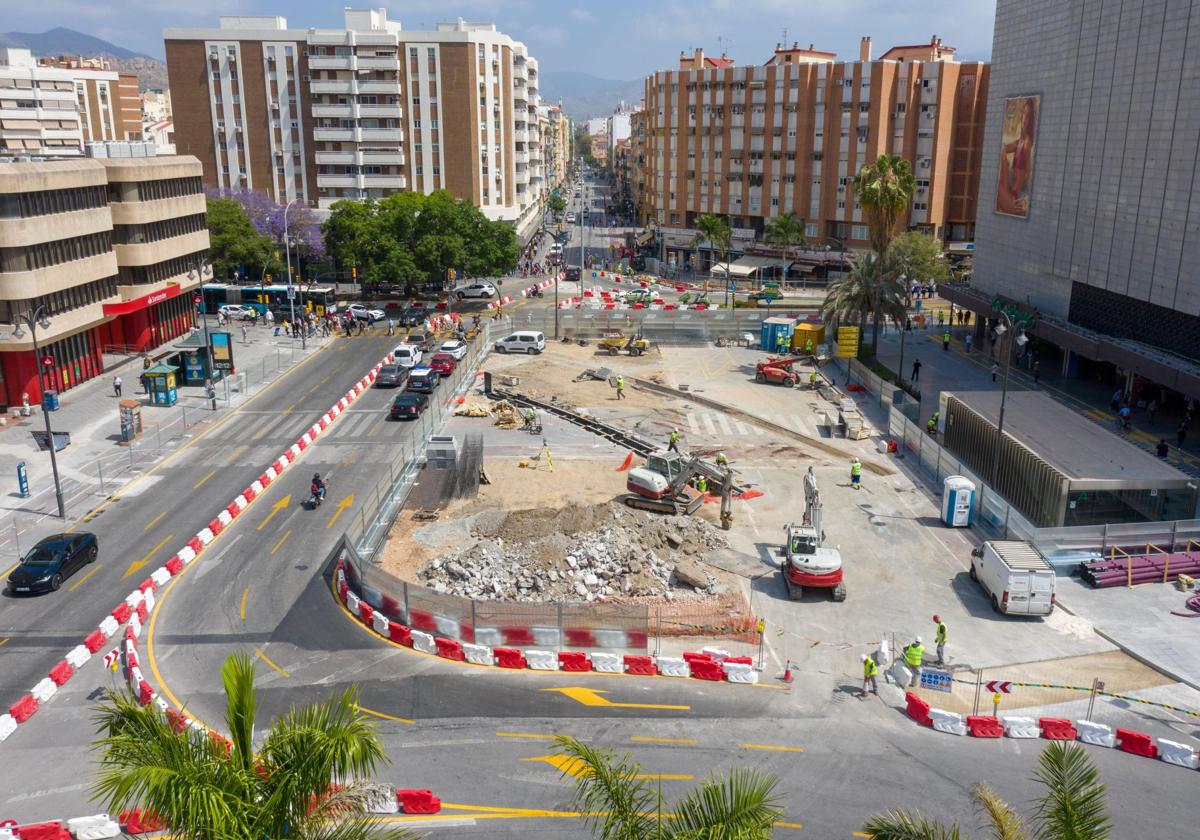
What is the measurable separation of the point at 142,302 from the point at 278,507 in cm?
3055

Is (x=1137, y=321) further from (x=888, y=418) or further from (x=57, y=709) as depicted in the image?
(x=57, y=709)

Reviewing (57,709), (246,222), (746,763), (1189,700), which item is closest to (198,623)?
(57,709)

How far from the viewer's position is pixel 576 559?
30547 mm

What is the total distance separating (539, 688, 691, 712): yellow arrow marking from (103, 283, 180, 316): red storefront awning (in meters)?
46.6

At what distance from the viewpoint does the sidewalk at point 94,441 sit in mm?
37750

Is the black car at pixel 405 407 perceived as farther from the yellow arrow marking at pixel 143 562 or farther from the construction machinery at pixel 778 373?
the construction machinery at pixel 778 373

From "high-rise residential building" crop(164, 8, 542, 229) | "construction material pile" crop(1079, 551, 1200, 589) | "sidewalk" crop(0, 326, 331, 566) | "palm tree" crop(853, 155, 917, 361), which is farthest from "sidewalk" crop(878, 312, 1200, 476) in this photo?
"high-rise residential building" crop(164, 8, 542, 229)

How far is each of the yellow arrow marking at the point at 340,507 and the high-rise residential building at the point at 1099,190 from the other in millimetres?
38095

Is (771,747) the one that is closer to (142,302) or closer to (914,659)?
(914,659)

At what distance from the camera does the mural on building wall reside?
2389 inches

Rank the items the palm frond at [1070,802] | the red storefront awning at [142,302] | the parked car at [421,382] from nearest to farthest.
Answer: the palm frond at [1070,802] → the parked car at [421,382] → the red storefront awning at [142,302]

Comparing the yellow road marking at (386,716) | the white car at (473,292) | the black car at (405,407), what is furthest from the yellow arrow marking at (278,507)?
the white car at (473,292)

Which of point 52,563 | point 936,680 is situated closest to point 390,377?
point 52,563

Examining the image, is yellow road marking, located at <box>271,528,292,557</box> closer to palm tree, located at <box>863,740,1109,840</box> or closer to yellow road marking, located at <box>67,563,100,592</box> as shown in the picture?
yellow road marking, located at <box>67,563,100,592</box>
